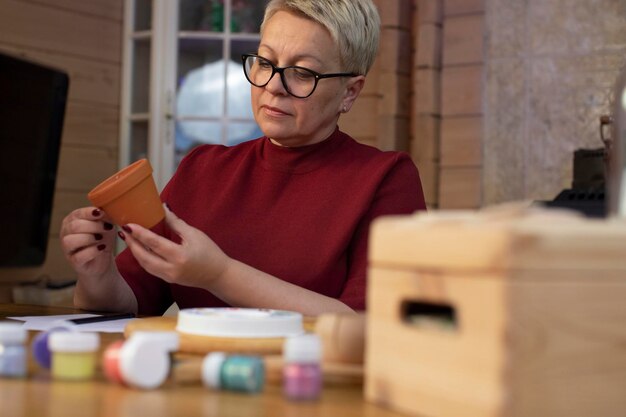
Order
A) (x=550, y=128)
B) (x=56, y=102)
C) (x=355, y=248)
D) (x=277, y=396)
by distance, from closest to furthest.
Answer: (x=277, y=396), (x=355, y=248), (x=56, y=102), (x=550, y=128)

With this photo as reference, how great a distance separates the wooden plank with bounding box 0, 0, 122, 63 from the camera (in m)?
3.49

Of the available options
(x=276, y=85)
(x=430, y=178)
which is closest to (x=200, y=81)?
(x=430, y=178)

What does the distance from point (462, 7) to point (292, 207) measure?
6.61 feet

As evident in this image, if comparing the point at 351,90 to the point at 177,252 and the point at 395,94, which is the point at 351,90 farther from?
the point at 395,94

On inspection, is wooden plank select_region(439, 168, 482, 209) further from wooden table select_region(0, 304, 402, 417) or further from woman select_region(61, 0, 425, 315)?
wooden table select_region(0, 304, 402, 417)

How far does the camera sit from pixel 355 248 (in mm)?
1583

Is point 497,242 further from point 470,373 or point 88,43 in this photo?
point 88,43

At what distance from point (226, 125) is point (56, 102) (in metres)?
1.69

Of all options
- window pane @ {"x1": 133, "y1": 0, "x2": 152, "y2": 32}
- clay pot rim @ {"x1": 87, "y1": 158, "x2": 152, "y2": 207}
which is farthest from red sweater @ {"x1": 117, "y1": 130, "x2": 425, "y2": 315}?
window pane @ {"x1": 133, "y1": 0, "x2": 152, "y2": 32}

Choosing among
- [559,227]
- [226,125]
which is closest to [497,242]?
[559,227]

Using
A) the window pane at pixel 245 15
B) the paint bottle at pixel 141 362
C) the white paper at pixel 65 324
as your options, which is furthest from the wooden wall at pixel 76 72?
the paint bottle at pixel 141 362

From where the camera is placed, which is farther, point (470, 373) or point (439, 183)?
point (439, 183)

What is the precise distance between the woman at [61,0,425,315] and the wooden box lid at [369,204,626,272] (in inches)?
29.6

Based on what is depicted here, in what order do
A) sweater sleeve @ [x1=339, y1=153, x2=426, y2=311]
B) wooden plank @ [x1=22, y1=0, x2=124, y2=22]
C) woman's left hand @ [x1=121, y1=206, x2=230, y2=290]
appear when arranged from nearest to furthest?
woman's left hand @ [x1=121, y1=206, x2=230, y2=290], sweater sleeve @ [x1=339, y1=153, x2=426, y2=311], wooden plank @ [x1=22, y1=0, x2=124, y2=22]
